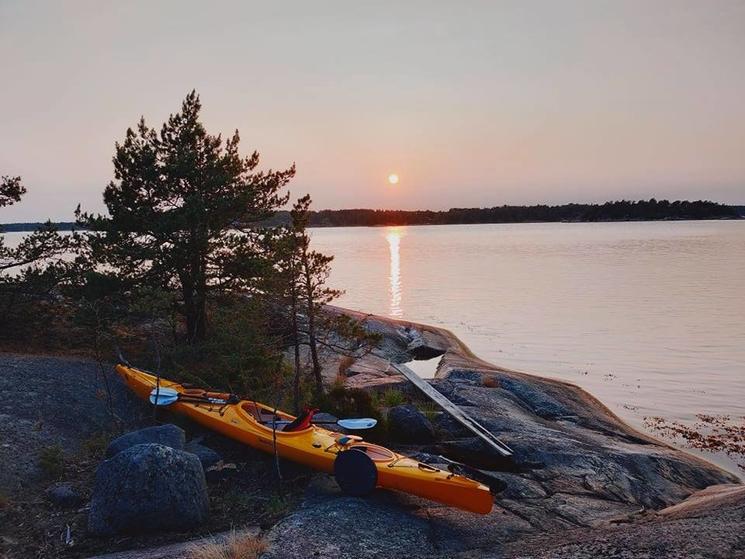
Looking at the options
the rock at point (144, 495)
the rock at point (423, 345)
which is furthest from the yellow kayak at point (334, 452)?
the rock at point (423, 345)

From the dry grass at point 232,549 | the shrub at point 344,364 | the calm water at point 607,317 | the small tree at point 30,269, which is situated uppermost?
the small tree at point 30,269

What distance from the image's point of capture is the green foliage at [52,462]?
1081cm

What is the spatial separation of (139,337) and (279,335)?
7678 millimetres

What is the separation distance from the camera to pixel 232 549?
7.57 metres

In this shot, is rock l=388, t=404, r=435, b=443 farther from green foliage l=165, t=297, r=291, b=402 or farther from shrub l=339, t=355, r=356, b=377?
shrub l=339, t=355, r=356, b=377

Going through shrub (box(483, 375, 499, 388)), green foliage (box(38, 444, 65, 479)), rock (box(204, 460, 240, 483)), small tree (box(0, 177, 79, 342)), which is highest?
small tree (box(0, 177, 79, 342))

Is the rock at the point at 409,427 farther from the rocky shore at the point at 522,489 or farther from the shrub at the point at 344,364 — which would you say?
the shrub at the point at 344,364

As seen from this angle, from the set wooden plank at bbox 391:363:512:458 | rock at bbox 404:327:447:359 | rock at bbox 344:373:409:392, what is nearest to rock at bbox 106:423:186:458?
wooden plank at bbox 391:363:512:458

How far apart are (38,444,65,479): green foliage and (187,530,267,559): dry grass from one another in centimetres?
438

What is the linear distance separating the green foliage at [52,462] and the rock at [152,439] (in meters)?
1.10

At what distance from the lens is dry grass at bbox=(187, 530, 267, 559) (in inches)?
289

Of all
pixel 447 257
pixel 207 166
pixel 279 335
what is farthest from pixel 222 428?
pixel 447 257

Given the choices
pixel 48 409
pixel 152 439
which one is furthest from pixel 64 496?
pixel 48 409

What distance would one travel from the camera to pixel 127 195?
17.1m
